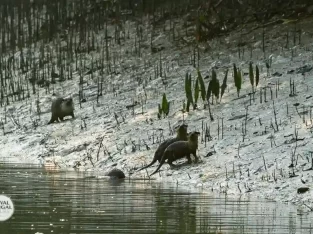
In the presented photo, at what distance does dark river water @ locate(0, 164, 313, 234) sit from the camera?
8852 mm

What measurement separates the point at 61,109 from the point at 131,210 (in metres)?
9.74

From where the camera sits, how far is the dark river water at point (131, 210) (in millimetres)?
8852

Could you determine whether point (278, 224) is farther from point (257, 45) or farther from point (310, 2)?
point (310, 2)

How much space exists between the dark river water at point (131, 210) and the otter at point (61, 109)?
648 cm

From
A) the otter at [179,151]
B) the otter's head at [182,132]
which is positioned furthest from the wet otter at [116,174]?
the otter's head at [182,132]

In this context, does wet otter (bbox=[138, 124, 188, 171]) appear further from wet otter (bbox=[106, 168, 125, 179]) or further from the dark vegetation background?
the dark vegetation background

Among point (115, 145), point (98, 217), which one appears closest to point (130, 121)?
point (115, 145)

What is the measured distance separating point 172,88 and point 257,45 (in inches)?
97.4

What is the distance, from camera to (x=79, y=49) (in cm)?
2678

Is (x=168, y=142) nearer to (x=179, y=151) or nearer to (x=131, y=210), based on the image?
Result: (x=179, y=151)

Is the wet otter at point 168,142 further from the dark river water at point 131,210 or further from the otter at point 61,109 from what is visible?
the otter at point 61,109

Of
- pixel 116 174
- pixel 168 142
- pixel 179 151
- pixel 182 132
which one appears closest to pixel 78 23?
pixel 182 132

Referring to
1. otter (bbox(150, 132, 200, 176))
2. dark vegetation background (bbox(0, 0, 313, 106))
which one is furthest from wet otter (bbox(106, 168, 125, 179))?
dark vegetation background (bbox(0, 0, 313, 106))

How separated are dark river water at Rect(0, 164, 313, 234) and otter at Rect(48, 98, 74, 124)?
21.3ft
